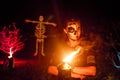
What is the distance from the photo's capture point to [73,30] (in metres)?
2.68

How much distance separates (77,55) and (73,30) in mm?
280

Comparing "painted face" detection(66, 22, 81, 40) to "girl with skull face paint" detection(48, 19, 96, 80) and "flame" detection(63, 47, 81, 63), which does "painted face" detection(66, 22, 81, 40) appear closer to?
"girl with skull face paint" detection(48, 19, 96, 80)

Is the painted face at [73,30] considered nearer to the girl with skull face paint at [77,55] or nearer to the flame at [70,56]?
the girl with skull face paint at [77,55]

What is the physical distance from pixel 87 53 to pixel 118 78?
22.4 ft

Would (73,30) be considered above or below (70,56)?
above

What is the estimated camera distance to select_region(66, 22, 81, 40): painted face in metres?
2.68

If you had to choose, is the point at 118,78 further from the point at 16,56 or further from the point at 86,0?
the point at 16,56

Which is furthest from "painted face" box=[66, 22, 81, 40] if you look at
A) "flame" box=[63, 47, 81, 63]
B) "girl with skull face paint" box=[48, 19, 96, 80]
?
"flame" box=[63, 47, 81, 63]

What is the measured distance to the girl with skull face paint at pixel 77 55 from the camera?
2.67 meters

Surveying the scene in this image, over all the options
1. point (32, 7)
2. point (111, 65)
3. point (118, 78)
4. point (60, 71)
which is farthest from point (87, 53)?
point (32, 7)

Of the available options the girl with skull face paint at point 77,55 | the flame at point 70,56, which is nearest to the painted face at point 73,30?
the girl with skull face paint at point 77,55

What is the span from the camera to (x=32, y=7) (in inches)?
765

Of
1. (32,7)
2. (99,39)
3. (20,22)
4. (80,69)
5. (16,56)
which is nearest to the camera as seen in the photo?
(80,69)

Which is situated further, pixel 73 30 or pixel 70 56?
pixel 73 30
